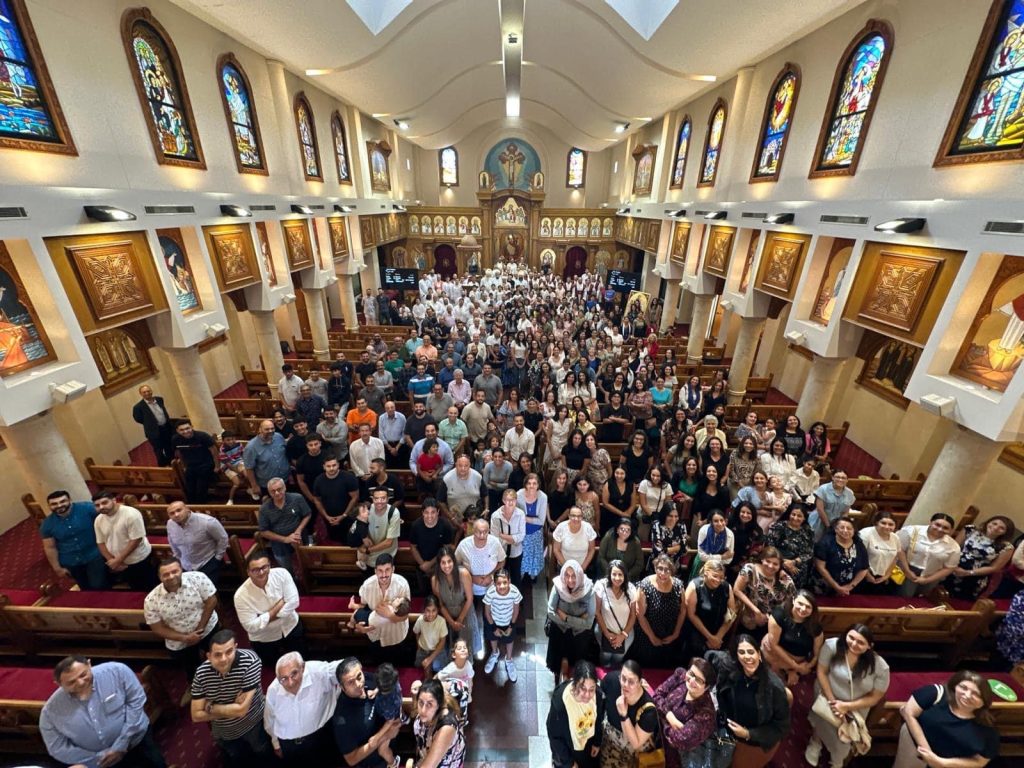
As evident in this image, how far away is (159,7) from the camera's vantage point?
7.14 meters

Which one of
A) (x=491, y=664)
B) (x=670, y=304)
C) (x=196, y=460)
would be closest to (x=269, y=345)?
(x=196, y=460)

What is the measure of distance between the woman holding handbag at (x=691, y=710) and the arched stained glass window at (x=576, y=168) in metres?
28.8

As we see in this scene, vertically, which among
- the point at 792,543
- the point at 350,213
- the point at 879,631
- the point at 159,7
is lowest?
the point at 879,631

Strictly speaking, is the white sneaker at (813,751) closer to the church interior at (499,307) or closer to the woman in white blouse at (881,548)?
the church interior at (499,307)

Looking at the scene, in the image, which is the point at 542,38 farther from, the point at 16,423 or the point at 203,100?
the point at 16,423

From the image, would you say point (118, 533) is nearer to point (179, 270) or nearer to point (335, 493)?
point (335, 493)

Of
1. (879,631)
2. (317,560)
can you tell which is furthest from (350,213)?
(879,631)

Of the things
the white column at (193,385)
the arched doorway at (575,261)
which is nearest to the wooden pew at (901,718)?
the white column at (193,385)

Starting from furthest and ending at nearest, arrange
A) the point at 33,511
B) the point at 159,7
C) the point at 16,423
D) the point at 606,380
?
the point at 606,380 → the point at 159,7 → the point at 33,511 → the point at 16,423

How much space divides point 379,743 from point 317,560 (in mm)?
2238

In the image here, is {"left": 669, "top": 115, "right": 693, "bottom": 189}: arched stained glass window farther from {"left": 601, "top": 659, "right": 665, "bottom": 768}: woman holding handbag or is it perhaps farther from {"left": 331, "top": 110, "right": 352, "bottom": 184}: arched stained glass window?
{"left": 601, "top": 659, "right": 665, "bottom": 768}: woman holding handbag

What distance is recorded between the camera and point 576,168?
90.8 feet

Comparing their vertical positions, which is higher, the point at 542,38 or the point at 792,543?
the point at 542,38

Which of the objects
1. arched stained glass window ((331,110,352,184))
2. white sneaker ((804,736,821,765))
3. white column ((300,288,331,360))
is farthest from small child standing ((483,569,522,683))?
arched stained glass window ((331,110,352,184))
